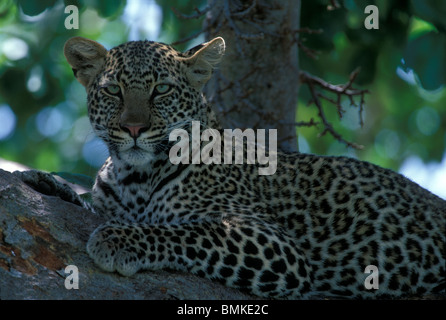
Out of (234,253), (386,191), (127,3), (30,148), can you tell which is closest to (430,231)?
(386,191)

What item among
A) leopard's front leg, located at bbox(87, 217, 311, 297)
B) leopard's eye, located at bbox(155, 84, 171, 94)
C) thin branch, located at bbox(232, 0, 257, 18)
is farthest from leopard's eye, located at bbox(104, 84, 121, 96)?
thin branch, located at bbox(232, 0, 257, 18)

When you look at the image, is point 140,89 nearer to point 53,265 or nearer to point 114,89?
point 114,89

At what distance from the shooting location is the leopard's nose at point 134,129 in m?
6.94

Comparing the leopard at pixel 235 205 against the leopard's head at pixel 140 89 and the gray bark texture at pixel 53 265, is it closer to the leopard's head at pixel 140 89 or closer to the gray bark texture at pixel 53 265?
the leopard's head at pixel 140 89

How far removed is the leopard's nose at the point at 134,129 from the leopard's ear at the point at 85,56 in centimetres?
118

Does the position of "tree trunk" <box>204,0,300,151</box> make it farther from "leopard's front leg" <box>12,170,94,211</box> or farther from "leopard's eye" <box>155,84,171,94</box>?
"leopard's front leg" <box>12,170,94,211</box>

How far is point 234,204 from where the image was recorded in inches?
295

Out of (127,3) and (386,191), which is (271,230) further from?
(127,3)

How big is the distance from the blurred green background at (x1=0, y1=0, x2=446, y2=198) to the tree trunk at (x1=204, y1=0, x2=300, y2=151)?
434 millimetres

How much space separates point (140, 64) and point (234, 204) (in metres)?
1.86

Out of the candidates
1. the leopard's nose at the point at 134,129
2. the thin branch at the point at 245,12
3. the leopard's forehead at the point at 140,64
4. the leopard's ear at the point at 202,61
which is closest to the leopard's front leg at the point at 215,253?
the leopard's nose at the point at 134,129

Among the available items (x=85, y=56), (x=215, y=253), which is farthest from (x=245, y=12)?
(x=215, y=253)

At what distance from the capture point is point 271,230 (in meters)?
7.16

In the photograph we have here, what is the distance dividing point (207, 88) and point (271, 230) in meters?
3.95
